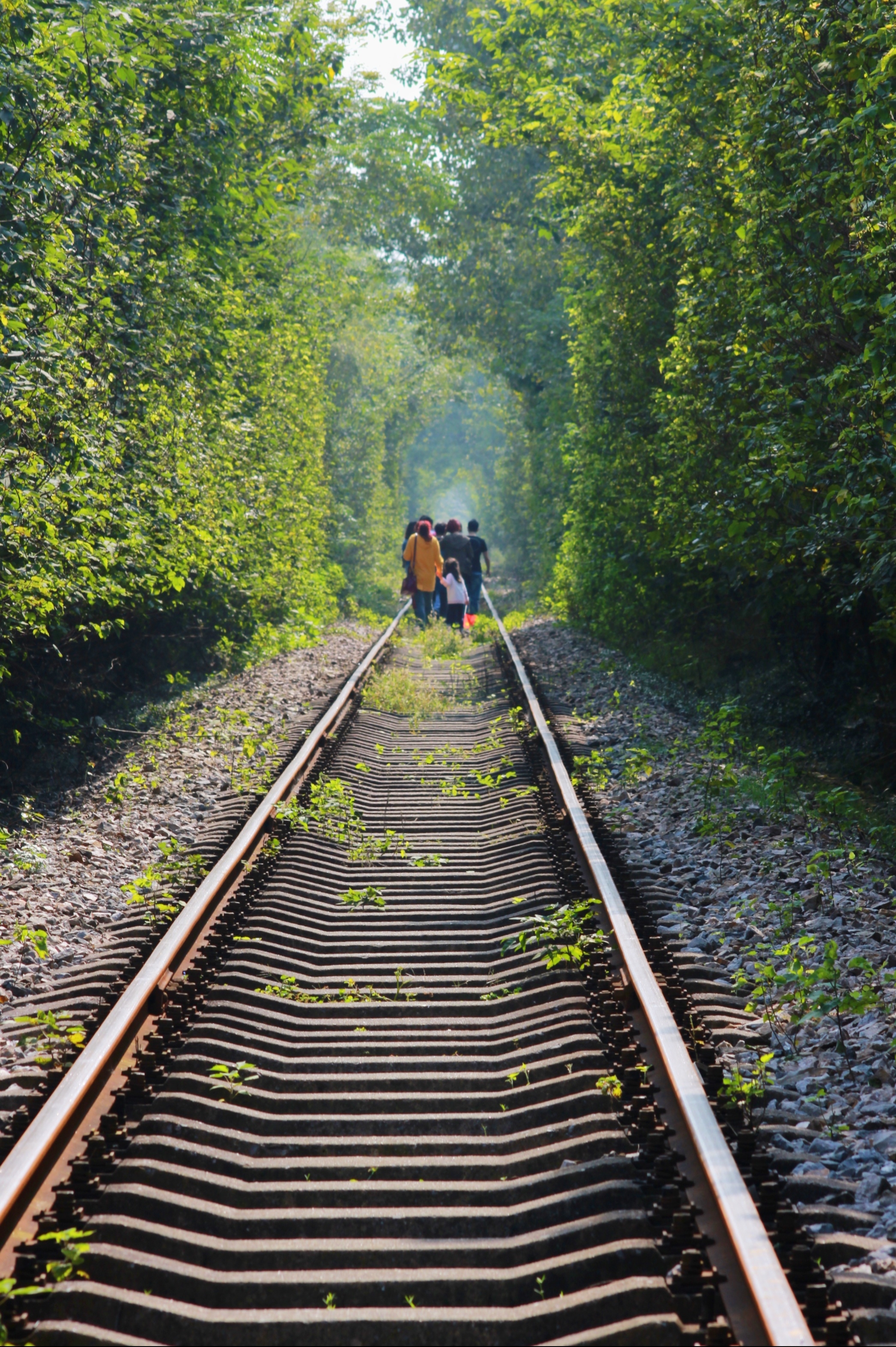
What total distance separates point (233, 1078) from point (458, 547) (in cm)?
1531

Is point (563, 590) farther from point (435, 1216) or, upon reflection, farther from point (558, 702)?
point (435, 1216)

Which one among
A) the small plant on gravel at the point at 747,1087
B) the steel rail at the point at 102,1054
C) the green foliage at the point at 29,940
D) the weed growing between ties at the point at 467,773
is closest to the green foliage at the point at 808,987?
the small plant on gravel at the point at 747,1087

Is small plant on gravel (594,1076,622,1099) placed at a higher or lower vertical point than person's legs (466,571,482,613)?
lower

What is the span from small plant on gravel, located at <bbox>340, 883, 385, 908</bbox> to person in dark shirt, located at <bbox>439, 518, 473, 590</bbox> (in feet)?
41.5

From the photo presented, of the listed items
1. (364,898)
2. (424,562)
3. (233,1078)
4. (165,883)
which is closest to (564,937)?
(364,898)

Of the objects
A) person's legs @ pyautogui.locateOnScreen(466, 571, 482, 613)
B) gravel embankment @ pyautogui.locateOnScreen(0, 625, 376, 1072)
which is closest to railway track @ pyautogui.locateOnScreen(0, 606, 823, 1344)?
gravel embankment @ pyautogui.locateOnScreen(0, 625, 376, 1072)

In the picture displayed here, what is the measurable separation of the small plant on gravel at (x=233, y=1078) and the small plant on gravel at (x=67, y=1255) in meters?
0.92

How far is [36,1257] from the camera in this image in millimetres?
3043

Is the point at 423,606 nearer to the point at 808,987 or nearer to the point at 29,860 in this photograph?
the point at 29,860

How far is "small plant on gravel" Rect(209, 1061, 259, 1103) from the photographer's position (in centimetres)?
405

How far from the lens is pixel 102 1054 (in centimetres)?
398

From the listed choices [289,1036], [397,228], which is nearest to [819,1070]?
[289,1036]

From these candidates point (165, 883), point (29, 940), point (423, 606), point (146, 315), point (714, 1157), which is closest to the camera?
point (714, 1157)

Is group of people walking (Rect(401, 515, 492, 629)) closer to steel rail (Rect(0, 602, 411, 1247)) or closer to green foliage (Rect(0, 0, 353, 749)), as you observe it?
green foliage (Rect(0, 0, 353, 749))
